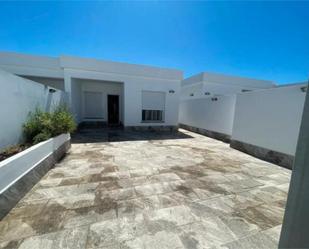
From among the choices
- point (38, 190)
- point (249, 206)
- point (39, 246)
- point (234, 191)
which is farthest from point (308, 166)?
point (38, 190)

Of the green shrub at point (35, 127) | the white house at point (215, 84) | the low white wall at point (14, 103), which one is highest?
the white house at point (215, 84)

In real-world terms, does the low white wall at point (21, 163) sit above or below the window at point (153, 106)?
below

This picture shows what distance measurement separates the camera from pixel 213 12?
5422 millimetres

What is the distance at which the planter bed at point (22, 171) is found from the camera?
2064 millimetres

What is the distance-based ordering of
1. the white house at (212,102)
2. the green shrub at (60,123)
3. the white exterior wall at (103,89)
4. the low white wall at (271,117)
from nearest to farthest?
the low white wall at (271,117) < the green shrub at (60,123) < the white house at (212,102) < the white exterior wall at (103,89)

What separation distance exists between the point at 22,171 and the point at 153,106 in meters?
7.82

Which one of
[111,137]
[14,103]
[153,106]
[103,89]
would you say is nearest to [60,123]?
[14,103]

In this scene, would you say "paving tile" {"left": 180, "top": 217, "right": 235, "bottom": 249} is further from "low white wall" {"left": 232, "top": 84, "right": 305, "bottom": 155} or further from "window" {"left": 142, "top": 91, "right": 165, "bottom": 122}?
"window" {"left": 142, "top": 91, "right": 165, "bottom": 122}

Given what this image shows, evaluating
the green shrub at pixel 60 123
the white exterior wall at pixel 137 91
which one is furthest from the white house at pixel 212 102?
the green shrub at pixel 60 123

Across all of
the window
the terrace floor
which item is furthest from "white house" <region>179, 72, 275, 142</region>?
the terrace floor

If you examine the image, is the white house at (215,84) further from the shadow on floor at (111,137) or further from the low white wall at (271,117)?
the low white wall at (271,117)

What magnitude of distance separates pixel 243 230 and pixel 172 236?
959mm

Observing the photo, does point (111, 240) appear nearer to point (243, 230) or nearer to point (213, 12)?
point (243, 230)

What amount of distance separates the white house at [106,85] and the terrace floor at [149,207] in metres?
5.78
